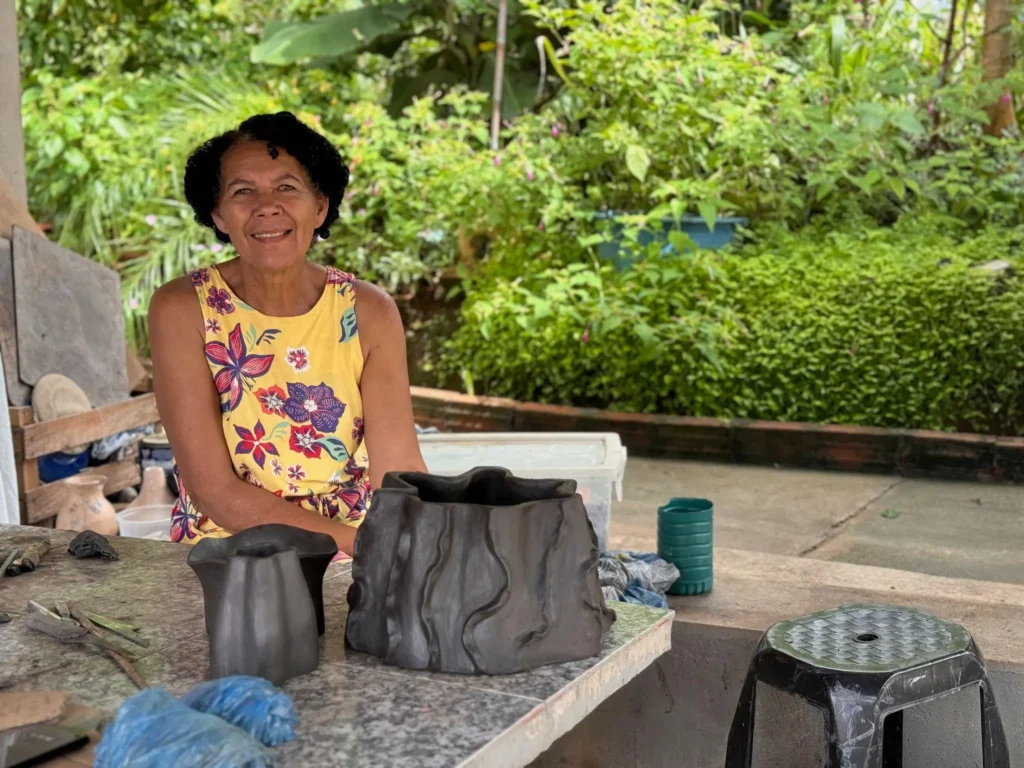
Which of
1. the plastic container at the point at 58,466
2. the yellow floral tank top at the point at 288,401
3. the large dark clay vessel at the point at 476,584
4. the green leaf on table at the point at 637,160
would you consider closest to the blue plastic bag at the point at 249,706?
the large dark clay vessel at the point at 476,584

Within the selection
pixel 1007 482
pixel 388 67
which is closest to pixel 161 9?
pixel 388 67

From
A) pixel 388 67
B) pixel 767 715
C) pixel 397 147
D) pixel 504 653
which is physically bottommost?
pixel 767 715

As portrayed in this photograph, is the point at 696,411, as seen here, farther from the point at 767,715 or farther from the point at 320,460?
the point at 320,460

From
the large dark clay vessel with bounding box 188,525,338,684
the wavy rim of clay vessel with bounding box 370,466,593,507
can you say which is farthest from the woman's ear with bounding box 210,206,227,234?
the large dark clay vessel with bounding box 188,525,338,684

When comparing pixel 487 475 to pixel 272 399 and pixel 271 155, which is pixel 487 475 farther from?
pixel 271 155

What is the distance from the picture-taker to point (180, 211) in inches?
335

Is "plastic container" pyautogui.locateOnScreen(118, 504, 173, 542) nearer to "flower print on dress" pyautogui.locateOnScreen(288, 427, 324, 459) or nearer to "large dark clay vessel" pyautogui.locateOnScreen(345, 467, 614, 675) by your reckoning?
"flower print on dress" pyautogui.locateOnScreen(288, 427, 324, 459)

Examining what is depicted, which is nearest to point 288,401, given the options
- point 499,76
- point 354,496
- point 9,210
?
point 354,496

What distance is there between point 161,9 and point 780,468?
22.1 ft

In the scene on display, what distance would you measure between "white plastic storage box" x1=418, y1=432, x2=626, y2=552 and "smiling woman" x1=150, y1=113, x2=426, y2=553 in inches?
26.9

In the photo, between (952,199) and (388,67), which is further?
(388,67)

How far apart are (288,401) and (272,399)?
0.12 ft

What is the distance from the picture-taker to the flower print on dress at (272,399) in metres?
2.69

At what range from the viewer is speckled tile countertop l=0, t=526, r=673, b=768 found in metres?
1.35
